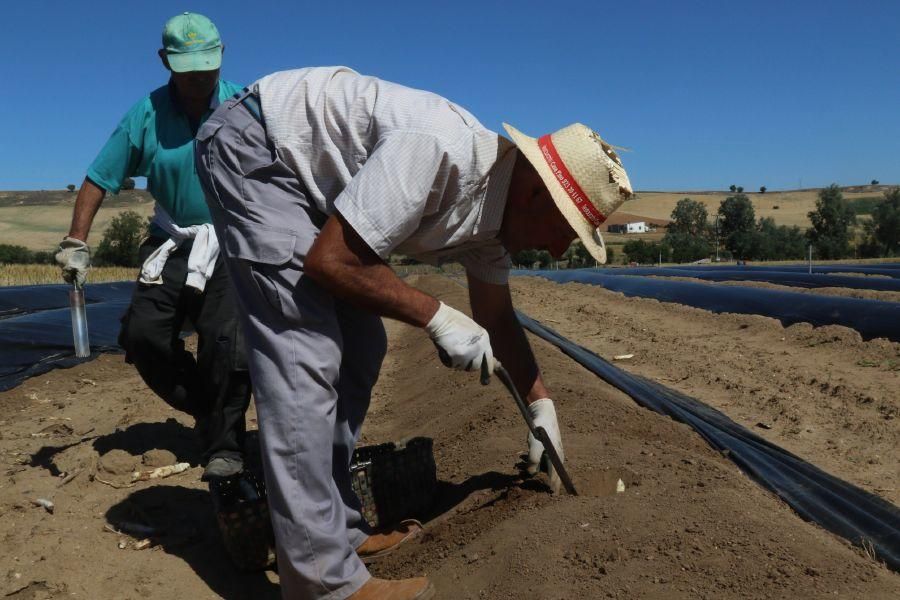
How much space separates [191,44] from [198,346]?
1271 mm

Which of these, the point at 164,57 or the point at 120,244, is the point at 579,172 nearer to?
the point at 164,57

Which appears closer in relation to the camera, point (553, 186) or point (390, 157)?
point (390, 157)

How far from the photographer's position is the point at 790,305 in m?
8.68

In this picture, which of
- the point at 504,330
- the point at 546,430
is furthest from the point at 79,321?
the point at 546,430

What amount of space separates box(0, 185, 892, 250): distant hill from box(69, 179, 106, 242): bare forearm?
27810mm

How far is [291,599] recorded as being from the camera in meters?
2.19

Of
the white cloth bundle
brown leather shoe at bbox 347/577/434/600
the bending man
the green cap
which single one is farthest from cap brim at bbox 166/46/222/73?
brown leather shoe at bbox 347/577/434/600

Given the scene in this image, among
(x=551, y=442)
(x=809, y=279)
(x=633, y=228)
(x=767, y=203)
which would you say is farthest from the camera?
(x=767, y=203)

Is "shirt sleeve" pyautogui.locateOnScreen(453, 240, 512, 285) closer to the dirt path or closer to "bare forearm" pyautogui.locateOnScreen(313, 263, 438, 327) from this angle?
"bare forearm" pyautogui.locateOnScreen(313, 263, 438, 327)

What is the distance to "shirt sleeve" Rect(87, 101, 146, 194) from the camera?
11.6ft

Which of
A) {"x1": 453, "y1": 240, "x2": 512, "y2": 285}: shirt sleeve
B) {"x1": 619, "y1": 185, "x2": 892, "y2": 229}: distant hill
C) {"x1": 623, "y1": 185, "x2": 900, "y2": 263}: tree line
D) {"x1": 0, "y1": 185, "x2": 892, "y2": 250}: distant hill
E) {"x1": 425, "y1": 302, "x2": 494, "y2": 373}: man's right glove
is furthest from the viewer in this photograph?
{"x1": 619, "y1": 185, "x2": 892, "y2": 229}: distant hill

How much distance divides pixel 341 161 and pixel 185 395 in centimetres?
197

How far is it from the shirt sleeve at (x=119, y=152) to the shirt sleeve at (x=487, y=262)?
177cm

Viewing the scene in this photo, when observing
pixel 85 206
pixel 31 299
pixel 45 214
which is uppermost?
pixel 45 214
